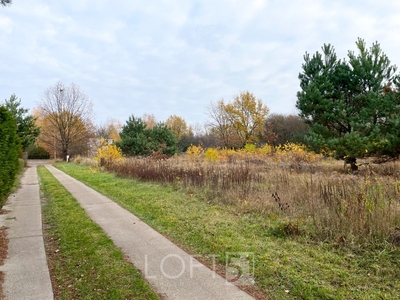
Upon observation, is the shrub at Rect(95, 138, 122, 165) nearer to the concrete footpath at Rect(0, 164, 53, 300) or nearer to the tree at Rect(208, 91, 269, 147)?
the concrete footpath at Rect(0, 164, 53, 300)

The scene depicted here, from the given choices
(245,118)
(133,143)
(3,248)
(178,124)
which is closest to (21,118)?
(133,143)

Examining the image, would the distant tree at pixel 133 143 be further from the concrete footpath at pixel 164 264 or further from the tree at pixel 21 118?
the concrete footpath at pixel 164 264

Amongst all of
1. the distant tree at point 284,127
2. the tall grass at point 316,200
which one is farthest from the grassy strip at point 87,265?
the distant tree at point 284,127

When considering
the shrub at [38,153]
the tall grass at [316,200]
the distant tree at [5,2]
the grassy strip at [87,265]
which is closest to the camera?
the grassy strip at [87,265]

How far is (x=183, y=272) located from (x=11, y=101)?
86.8 feet

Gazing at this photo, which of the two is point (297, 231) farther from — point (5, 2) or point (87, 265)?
point (5, 2)

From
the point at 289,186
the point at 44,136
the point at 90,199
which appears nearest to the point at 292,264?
the point at 289,186

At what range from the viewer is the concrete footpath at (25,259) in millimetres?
2916

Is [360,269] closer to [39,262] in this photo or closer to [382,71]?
[39,262]

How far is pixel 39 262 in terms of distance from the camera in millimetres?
3701

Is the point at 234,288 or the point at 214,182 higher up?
the point at 214,182

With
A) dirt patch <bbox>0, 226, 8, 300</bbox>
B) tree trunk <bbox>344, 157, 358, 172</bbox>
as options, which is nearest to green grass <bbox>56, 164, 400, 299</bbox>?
dirt patch <bbox>0, 226, 8, 300</bbox>

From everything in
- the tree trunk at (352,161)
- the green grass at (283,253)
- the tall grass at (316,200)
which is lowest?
the green grass at (283,253)

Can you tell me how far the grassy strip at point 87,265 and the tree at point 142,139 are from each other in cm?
1715
